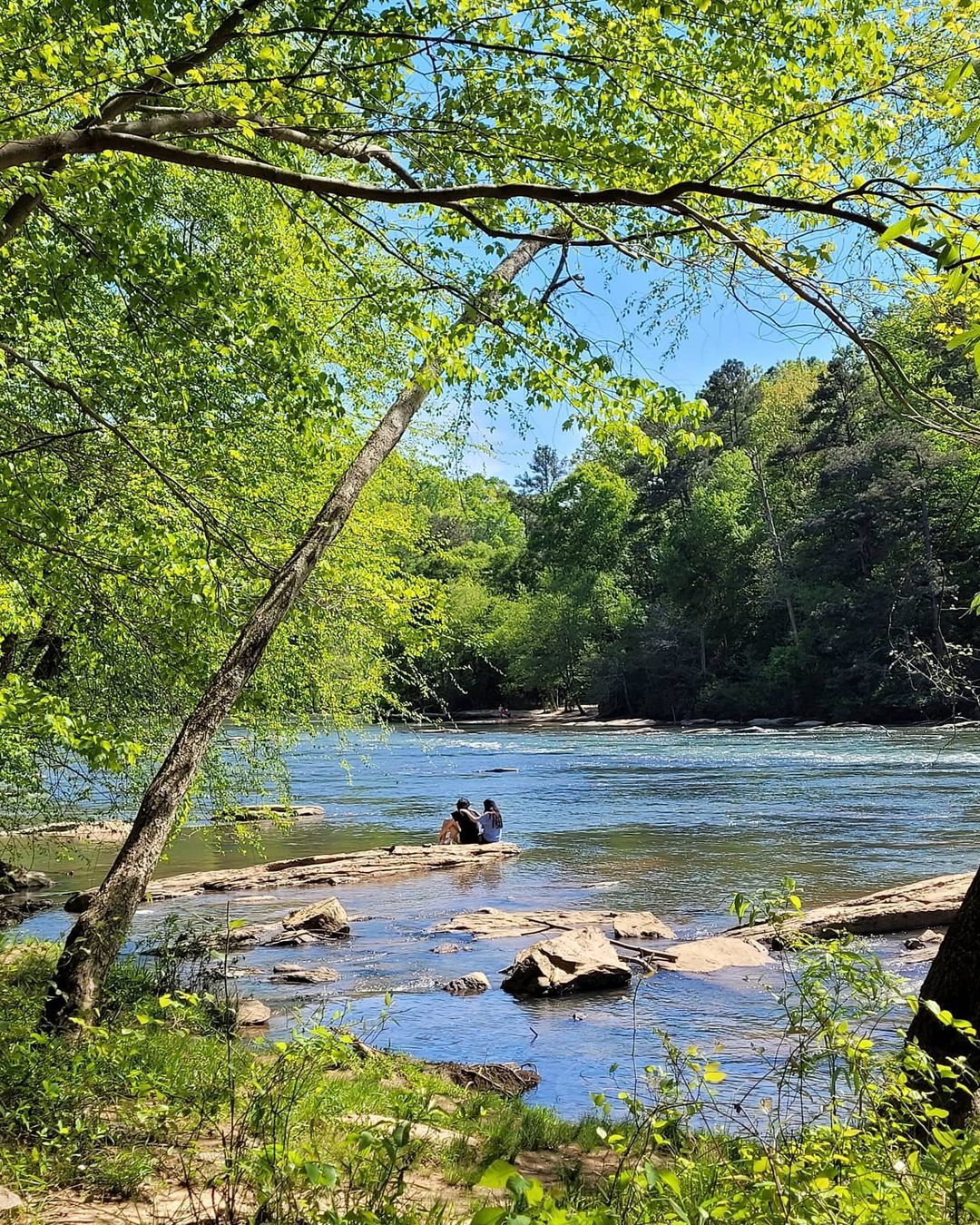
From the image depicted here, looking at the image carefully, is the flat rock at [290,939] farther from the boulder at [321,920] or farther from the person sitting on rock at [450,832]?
the person sitting on rock at [450,832]

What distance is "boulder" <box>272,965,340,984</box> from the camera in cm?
984

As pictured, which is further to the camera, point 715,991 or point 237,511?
point 715,991

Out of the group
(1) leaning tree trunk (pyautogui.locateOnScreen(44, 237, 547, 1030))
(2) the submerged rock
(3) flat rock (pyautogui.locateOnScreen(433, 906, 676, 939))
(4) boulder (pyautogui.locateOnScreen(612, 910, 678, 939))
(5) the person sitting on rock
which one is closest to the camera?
(1) leaning tree trunk (pyautogui.locateOnScreen(44, 237, 547, 1030))

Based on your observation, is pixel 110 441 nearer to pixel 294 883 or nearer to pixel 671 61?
pixel 671 61

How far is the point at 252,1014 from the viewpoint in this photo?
26.7 feet

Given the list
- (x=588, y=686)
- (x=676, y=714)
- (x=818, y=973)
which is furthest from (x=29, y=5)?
(x=588, y=686)

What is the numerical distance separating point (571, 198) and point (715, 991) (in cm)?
786

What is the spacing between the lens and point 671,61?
5.29 m

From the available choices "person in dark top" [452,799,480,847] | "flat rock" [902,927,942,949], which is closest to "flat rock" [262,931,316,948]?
"person in dark top" [452,799,480,847]

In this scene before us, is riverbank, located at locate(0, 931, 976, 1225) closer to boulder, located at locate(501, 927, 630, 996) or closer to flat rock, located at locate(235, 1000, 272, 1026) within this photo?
flat rock, located at locate(235, 1000, 272, 1026)

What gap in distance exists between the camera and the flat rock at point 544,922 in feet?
38.4

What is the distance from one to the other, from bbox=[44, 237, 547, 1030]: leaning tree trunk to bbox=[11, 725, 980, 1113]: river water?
1.30 meters

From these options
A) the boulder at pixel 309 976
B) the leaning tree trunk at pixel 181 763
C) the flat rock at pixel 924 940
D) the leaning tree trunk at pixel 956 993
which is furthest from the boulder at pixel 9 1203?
the flat rock at pixel 924 940

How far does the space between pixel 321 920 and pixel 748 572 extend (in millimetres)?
51394
